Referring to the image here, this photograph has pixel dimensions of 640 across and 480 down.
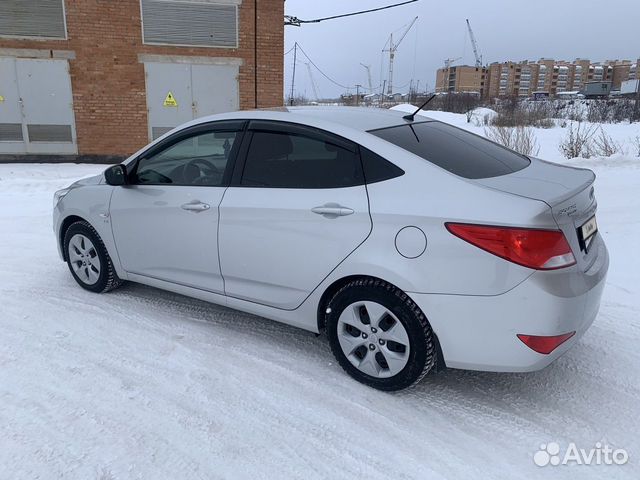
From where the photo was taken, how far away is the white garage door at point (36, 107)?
12156 mm

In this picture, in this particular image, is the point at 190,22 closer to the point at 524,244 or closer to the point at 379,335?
the point at 379,335

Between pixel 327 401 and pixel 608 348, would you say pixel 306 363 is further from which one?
pixel 608 348

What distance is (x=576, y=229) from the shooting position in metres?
2.76

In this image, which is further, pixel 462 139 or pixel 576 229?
pixel 462 139

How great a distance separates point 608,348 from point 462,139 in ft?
5.79

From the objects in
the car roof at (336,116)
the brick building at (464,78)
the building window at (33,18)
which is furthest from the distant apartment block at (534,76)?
the car roof at (336,116)

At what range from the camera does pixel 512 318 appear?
8.47ft

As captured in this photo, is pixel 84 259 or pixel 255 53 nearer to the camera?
pixel 84 259

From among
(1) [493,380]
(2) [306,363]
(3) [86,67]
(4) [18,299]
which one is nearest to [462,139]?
(1) [493,380]

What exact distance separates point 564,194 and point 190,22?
38.5 feet

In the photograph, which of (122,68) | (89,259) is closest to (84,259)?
(89,259)

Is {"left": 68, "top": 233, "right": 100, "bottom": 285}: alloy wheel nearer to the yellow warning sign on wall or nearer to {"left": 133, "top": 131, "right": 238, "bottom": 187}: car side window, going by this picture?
{"left": 133, "top": 131, "right": 238, "bottom": 187}: car side window

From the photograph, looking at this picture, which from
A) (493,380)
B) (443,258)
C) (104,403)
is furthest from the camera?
(493,380)

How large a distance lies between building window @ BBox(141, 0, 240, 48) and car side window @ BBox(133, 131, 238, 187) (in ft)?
31.3
